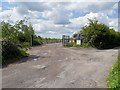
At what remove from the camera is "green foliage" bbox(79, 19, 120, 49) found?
3772cm

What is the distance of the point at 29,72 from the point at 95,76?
3.60m

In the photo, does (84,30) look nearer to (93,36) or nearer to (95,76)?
(93,36)

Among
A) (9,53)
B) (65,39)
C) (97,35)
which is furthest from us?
(65,39)

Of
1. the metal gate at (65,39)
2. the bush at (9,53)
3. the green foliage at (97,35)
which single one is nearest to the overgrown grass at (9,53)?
the bush at (9,53)

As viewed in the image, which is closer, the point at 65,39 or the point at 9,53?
the point at 9,53

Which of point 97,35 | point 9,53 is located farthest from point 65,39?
point 9,53

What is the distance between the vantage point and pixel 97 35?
3772cm

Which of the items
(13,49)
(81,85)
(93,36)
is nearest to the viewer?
(81,85)

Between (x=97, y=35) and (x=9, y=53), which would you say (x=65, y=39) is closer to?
(x=97, y=35)

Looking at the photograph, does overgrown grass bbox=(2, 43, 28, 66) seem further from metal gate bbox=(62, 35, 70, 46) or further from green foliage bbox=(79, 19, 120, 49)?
metal gate bbox=(62, 35, 70, 46)

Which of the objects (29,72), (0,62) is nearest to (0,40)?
(0,62)

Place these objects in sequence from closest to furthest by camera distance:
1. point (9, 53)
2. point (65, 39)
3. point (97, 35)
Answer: point (9, 53)
point (97, 35)
point (65, 39)

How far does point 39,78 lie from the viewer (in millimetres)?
11523

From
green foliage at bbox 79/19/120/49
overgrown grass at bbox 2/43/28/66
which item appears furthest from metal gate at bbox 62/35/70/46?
overgrown grass at bbox 2/43/28/66
